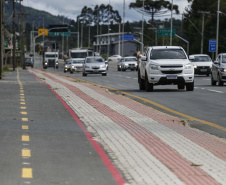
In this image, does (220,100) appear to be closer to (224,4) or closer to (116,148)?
(116,148)

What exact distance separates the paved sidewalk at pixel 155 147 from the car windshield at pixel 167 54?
433 inches

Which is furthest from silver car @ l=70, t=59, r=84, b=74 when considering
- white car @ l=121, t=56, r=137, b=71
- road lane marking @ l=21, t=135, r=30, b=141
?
road lane marking @ l=21, t=135, r=30, b=141

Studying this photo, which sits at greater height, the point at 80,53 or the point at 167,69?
the point at 167,69

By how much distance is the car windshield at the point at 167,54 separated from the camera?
27.5 meters

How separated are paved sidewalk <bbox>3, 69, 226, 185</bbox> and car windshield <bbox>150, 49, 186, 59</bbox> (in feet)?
36.1

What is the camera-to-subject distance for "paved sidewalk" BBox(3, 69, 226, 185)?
7941mm

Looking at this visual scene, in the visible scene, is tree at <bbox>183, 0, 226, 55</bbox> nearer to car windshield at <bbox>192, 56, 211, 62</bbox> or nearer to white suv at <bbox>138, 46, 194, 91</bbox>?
car windshield at <bbox>192, 56, 211, 62</bbox>

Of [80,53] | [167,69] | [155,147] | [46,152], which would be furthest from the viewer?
[80,53]

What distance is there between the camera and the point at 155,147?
33.5 feet

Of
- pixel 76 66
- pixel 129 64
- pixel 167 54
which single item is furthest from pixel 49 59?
pixel 167 54

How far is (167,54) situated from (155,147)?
57.8 feet

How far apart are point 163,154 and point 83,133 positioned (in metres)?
2.76

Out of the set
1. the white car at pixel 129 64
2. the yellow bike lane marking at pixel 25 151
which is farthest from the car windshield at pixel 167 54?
the white car at pixel 129 64

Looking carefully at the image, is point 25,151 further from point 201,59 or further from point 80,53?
point 80,53
